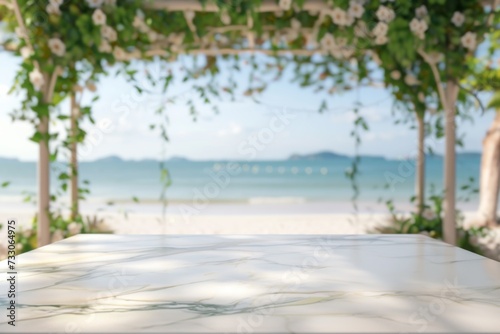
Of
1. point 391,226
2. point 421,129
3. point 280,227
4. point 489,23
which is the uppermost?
point 489,23

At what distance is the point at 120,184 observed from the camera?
1650 centimetres

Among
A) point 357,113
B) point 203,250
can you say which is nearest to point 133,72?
point 357,113

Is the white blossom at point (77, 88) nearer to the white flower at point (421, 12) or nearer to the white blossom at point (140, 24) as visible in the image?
the white blossom at point (140, 24)

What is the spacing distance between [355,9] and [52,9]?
1864 millimetres

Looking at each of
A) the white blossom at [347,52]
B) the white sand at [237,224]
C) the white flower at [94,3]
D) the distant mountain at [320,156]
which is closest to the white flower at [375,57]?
the white blossom at [347,52]

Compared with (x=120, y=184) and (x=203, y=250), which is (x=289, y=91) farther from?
(x=203, y=250)

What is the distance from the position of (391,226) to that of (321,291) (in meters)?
3.58

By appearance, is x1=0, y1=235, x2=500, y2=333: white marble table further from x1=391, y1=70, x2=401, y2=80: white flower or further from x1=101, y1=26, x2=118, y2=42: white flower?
x1=391, y1=70, x2=401, y2=80: white flower

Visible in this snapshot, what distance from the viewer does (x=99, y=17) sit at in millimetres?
3340

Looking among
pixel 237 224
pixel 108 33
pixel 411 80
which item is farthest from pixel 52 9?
pixel 237 224

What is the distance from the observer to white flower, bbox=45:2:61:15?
3311mm

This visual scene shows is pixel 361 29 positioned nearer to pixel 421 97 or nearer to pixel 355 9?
pixel 355 9

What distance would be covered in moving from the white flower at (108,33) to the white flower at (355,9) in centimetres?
148

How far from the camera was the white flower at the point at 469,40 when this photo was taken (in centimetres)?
346
